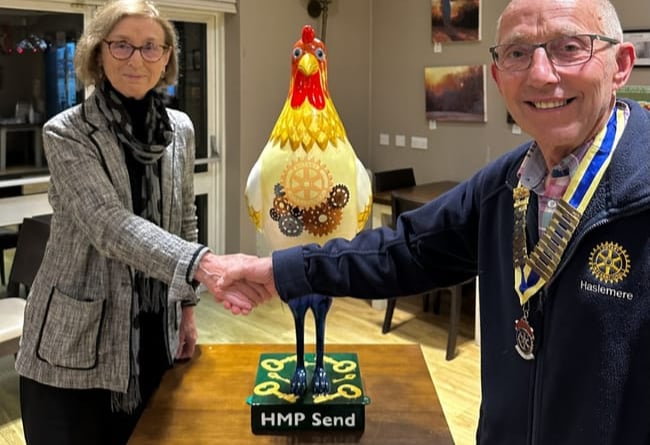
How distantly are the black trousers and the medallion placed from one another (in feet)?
3.18

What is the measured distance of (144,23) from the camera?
5.17 ft

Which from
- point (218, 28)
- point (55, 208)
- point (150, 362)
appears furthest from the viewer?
point (218, 28)

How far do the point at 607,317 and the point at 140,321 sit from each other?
3.64ft

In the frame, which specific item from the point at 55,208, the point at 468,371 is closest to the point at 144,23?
the point at 55,208

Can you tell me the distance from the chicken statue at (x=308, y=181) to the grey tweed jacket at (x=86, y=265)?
20 centimetres

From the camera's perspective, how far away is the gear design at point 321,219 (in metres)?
1.53

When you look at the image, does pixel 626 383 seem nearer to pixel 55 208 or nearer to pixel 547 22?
pixel 547 22

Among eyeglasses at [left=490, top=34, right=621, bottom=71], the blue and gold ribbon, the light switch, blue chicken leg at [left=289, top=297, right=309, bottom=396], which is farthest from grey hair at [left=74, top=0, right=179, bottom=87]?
the light switch

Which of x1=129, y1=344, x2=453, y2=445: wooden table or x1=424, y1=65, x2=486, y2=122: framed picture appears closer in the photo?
x1=129, y1=344, x2=453, y2=445: wooden table

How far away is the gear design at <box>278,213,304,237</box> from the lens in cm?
154

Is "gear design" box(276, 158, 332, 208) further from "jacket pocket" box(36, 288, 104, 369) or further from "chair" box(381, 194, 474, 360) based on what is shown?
"chair" box(381, 194, 474, 360)

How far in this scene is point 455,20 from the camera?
4.61 metres

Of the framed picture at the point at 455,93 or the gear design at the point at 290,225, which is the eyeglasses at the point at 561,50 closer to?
the gear design at the point at 290,225

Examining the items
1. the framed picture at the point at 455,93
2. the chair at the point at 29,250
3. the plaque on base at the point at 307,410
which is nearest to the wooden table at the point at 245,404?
the plaque on base at the point at 307,410
